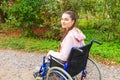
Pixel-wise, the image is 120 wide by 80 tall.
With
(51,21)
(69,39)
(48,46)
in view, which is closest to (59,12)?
(51,21)

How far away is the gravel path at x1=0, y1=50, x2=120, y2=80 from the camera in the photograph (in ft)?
16.7

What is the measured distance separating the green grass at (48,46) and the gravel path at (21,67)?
1.00ft

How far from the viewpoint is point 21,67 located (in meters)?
5.55

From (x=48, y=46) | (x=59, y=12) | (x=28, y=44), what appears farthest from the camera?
(x=59, y=12)

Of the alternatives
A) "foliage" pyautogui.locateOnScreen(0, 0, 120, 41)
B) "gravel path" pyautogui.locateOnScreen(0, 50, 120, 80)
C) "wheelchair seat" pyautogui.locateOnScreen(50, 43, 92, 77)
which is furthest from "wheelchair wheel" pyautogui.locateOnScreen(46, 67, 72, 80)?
"foliage" pyautogui.locateOnScreen(0, 0, 120, 41)

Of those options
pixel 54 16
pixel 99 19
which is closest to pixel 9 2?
pixel 54 16

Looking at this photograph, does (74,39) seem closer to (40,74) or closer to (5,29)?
(40,74)

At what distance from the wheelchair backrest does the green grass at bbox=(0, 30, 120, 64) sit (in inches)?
90.9

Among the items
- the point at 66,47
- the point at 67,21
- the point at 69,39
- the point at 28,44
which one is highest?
the point at 67,21

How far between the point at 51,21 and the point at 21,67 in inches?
89.4

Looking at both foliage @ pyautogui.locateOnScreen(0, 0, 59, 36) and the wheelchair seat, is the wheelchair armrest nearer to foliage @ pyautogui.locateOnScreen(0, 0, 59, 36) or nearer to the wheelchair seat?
the wheelchair seat

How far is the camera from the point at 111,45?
23.2 ft

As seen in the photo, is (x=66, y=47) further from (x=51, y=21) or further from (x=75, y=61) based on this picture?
(x=51, y=21)

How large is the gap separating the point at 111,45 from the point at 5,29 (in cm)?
334
